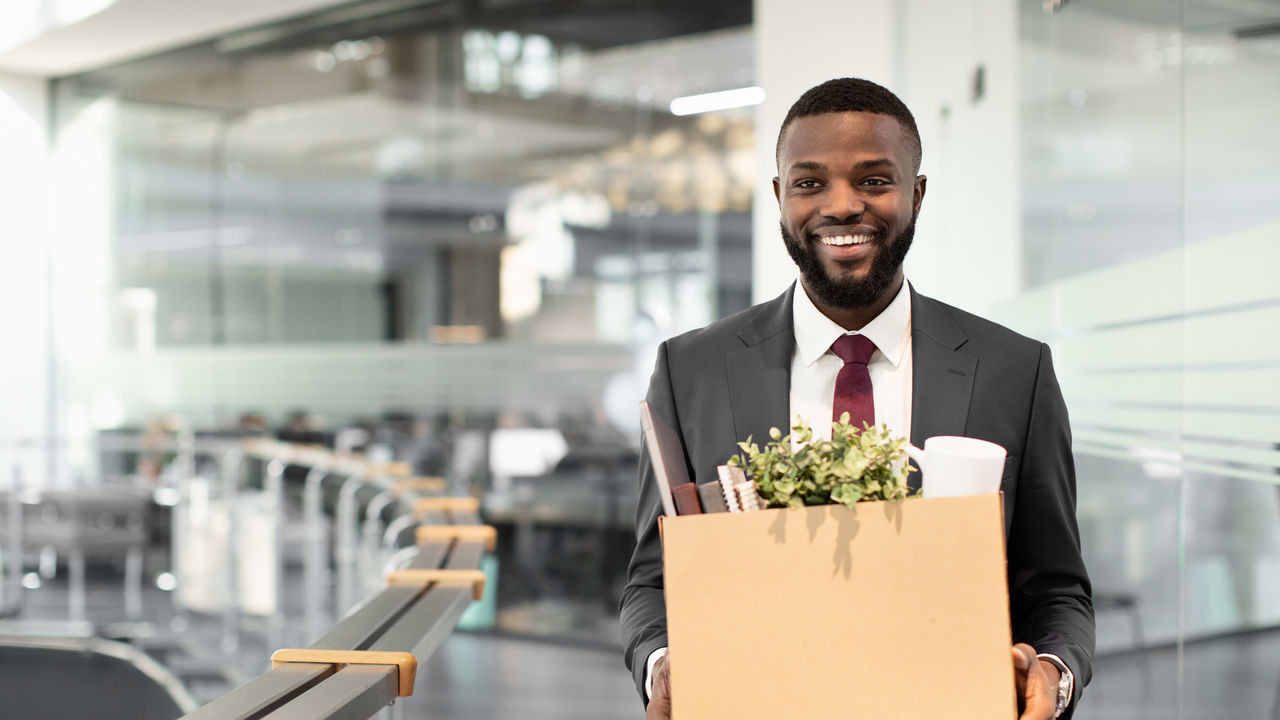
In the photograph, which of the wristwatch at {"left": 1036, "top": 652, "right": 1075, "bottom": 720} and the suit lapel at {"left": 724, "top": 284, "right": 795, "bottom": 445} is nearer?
the wristwatch at {"left": 1036, "top": 652, "right": 1075, "bottom": 720}

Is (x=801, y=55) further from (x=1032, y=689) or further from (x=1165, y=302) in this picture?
(x=1032, y=689)

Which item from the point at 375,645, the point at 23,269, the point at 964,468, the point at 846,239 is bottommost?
the point at 375,645

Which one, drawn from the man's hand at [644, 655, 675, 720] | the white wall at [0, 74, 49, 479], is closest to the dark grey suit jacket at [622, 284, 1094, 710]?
the man's hand at [644, 655, 675, 720]

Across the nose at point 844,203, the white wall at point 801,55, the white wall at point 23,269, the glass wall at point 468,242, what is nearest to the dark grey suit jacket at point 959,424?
the nose at point 844,203

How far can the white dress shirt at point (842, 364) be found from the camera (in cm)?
143

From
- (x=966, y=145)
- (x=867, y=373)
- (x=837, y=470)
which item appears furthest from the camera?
(x=966, y=145)

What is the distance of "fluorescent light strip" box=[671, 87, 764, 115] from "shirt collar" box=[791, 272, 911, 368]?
477 centimetres

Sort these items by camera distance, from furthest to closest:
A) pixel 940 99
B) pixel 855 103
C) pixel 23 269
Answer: pixel 23 269 < pixel 940 99 < pixel 855 103

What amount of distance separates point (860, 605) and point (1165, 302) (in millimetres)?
2043

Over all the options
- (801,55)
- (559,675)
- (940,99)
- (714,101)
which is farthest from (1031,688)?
(714,101)

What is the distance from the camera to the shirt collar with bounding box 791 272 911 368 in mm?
1440

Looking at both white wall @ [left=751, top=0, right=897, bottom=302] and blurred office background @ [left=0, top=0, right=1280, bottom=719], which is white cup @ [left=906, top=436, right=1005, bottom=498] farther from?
white wall @ [left=751, top=0, right=897, bottom=302]

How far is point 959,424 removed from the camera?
4.48ft

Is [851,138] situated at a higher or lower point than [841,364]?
higher
